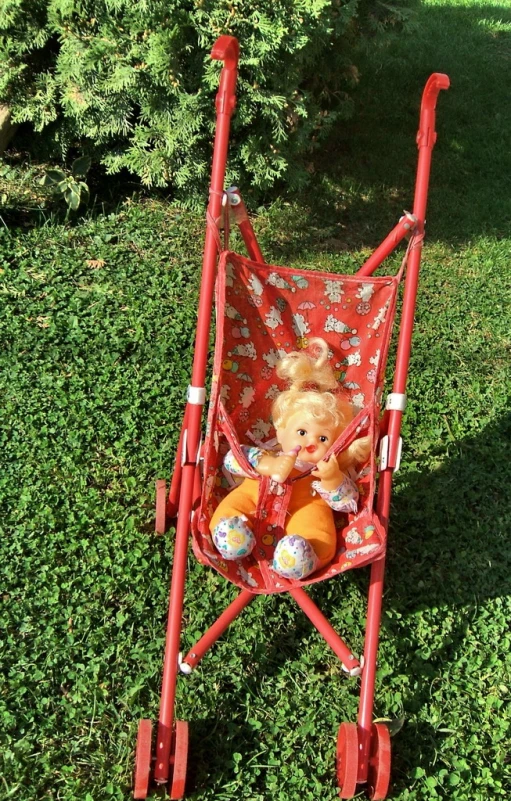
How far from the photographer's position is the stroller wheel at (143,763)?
2451mm

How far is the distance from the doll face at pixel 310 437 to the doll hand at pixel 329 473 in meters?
0.09

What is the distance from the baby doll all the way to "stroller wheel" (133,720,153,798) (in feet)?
2.14

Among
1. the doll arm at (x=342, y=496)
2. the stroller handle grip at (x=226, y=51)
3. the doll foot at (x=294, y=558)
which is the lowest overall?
the doll foot at (x=294, y=558)

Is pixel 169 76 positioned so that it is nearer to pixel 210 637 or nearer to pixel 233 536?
pixel 233 536

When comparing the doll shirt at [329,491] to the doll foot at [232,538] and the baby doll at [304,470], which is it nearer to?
the baby doll at [304,470]

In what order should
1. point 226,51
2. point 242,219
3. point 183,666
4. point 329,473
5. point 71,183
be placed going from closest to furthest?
point 183,666 < point 226,51 < point 329,473 < point 242,219 < point 71,183

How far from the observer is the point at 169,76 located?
4.62 m

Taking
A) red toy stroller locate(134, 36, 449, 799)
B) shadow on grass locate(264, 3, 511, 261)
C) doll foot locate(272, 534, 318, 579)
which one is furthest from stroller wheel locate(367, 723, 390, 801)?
shadow on grass locate(264, 3, 511, 261)

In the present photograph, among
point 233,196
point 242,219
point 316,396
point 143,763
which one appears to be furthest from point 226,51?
point 143,763

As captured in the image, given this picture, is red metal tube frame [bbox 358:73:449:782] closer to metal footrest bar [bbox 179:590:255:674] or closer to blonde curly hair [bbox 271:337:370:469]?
blonde curly hair [bbox 271:337:370:469]

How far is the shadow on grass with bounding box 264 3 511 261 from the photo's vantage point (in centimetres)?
567

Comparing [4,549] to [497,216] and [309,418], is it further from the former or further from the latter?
[497,216]

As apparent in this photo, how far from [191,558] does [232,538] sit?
788 mm

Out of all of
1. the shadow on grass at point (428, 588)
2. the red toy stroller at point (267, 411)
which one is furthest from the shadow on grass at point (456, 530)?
the red toy stroller at point (267, 411)
